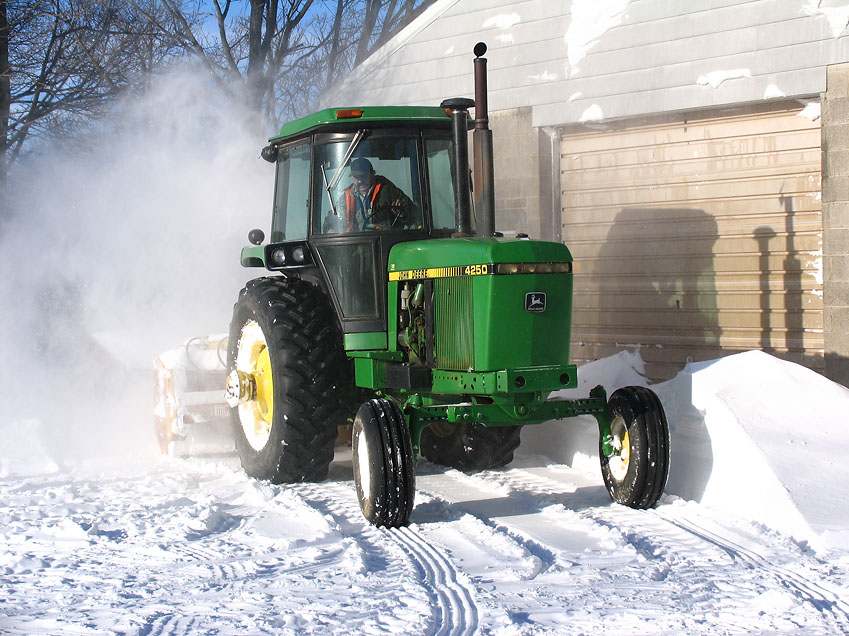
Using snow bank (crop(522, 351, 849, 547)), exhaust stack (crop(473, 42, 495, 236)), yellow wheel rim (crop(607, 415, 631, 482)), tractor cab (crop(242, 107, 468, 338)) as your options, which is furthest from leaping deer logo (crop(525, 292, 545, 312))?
snow bank (crop(522, 351, 849, 547))

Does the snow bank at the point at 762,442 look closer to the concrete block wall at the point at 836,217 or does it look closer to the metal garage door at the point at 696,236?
the concrete block wall at the point at 836,217

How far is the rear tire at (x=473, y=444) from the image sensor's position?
6996 mm

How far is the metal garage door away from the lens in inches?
344

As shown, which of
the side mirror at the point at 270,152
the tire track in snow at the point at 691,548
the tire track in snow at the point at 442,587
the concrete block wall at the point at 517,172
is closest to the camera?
the tire track in snow at the point at 442,587

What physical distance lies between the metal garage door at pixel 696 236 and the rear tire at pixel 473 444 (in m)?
3.05

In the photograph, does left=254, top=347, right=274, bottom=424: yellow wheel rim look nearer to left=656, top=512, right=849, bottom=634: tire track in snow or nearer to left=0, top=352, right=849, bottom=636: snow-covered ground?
left=0, top=352, right=849, bottom=636: snow-covered ground

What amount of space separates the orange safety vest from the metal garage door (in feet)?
13.4

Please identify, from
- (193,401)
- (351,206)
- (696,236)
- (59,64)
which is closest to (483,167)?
(351,206)

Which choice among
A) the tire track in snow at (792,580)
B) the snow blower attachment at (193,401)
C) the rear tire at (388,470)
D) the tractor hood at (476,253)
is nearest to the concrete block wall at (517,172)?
the snow blower attachment at (193,401)

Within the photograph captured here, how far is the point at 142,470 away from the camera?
7.26 meters

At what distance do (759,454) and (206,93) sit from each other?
39.3 ft

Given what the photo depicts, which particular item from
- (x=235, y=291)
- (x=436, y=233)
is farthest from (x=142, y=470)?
(x=235, y=291)

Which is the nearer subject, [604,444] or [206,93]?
[604,444]

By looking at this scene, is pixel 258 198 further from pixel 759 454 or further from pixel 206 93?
pixel 759 454
